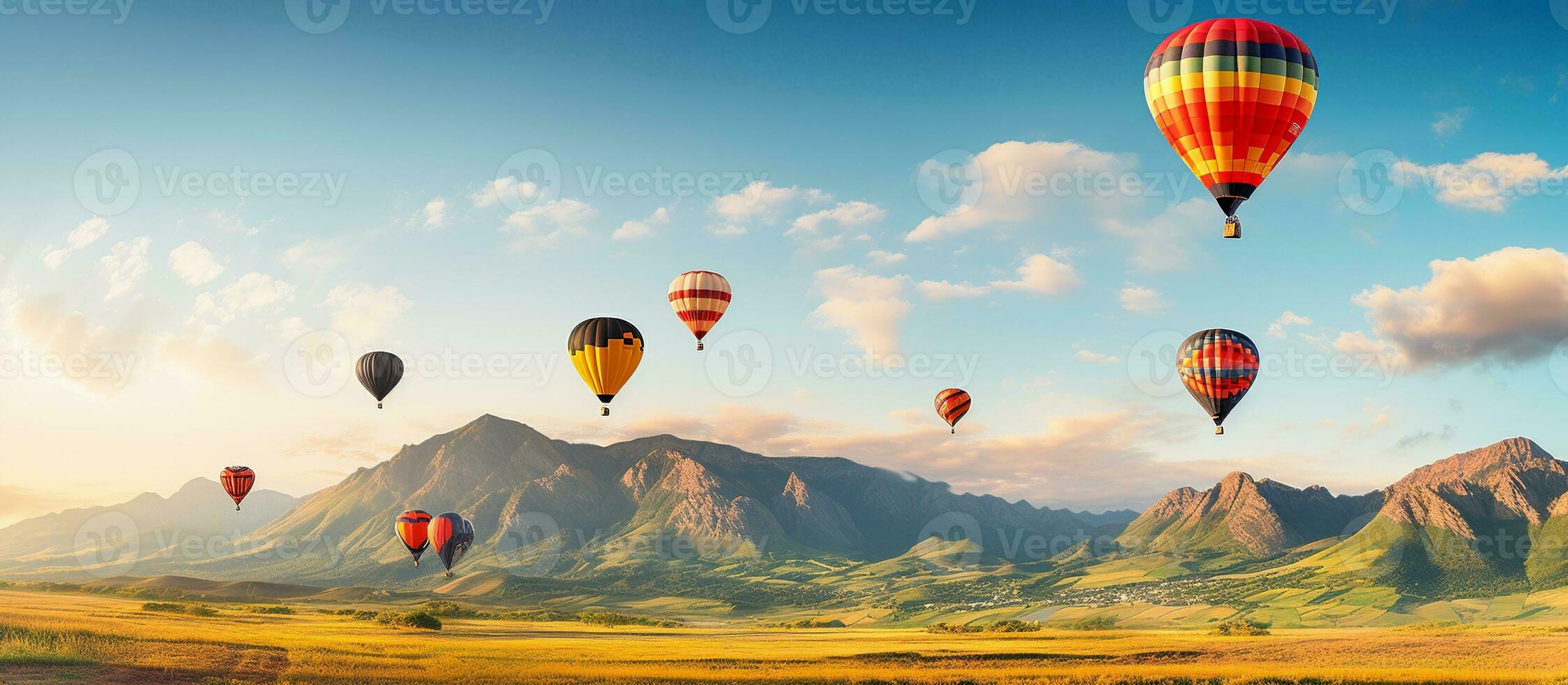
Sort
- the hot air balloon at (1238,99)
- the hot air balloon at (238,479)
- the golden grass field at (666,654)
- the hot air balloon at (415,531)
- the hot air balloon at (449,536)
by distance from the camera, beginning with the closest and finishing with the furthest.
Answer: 1. the hot air balloon at (1238,99)
2. the golden grass field at (666,654)
3. the hot air balloon at (415,531)
4. the hot air balloon at (449,536)
5. the hot air balloon at (238,479)

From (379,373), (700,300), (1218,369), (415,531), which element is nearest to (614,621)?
(415,531)

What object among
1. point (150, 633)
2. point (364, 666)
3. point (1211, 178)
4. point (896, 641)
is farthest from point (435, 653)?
point (1211, 178)

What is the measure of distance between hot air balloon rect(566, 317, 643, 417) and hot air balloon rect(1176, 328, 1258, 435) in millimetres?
45475

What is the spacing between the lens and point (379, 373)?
107625 mm

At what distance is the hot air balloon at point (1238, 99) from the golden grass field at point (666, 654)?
31446mm

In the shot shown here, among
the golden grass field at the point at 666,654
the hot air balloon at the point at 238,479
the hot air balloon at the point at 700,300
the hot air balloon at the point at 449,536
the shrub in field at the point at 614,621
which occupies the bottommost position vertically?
the shrub in field at the point at 614,621

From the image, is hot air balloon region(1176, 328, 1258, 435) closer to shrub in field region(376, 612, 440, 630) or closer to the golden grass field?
the golden grass field

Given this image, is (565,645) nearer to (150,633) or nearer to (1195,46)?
(150,633)

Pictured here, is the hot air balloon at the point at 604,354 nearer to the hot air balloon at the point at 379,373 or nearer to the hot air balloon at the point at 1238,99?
the hot air balloon at the point at 379,373

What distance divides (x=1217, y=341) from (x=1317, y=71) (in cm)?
3311

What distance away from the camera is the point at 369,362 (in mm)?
108500

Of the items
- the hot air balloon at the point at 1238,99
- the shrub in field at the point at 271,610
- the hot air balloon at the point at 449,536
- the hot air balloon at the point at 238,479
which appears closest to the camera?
the hot air balloon at the point at 1238,99

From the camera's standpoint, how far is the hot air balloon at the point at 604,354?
85.2 meters

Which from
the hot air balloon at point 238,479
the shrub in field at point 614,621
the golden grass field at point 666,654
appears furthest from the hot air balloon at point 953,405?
the hot air balloon at point 238,479
